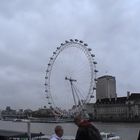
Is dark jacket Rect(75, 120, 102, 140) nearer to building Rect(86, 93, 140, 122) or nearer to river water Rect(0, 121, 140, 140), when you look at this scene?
river water Rect(0, 121, 140, 140)

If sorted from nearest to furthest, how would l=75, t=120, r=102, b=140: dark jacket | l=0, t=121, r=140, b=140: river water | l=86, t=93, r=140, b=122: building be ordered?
l=75, t=120, r=102, b=140: dark jacket → l=0, t=121, r=140, b=140: river water → l=86, t=93, r=140, b=122: building

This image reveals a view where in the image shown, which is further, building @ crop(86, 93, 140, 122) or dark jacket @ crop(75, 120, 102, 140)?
building @ crop(86, 93, 140, 122)

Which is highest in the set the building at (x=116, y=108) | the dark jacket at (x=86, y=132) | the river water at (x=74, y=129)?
the building at (x=116, y=108)

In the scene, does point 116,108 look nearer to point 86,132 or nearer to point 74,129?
point 74,129

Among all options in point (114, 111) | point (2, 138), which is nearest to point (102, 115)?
point (114, 111)

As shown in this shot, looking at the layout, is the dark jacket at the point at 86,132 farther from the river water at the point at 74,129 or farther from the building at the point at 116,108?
the building at the point at 116,108

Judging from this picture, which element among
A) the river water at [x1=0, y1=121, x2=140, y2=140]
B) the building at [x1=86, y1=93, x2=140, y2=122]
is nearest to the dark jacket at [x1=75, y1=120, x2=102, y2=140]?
the river water at [x1=0, y1=121, x2=140, y2=140]

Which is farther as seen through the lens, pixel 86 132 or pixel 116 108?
pixel 116 108

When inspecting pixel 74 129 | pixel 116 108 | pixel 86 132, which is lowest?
pixel 86 132

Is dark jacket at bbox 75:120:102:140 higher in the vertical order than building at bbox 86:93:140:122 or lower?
lower

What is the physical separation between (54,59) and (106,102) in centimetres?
12272

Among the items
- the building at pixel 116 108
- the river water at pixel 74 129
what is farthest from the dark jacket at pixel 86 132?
the building at pixel 116 108

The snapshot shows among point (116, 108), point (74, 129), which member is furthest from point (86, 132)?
point (116, 108)

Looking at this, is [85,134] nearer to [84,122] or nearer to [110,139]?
[84,122]
